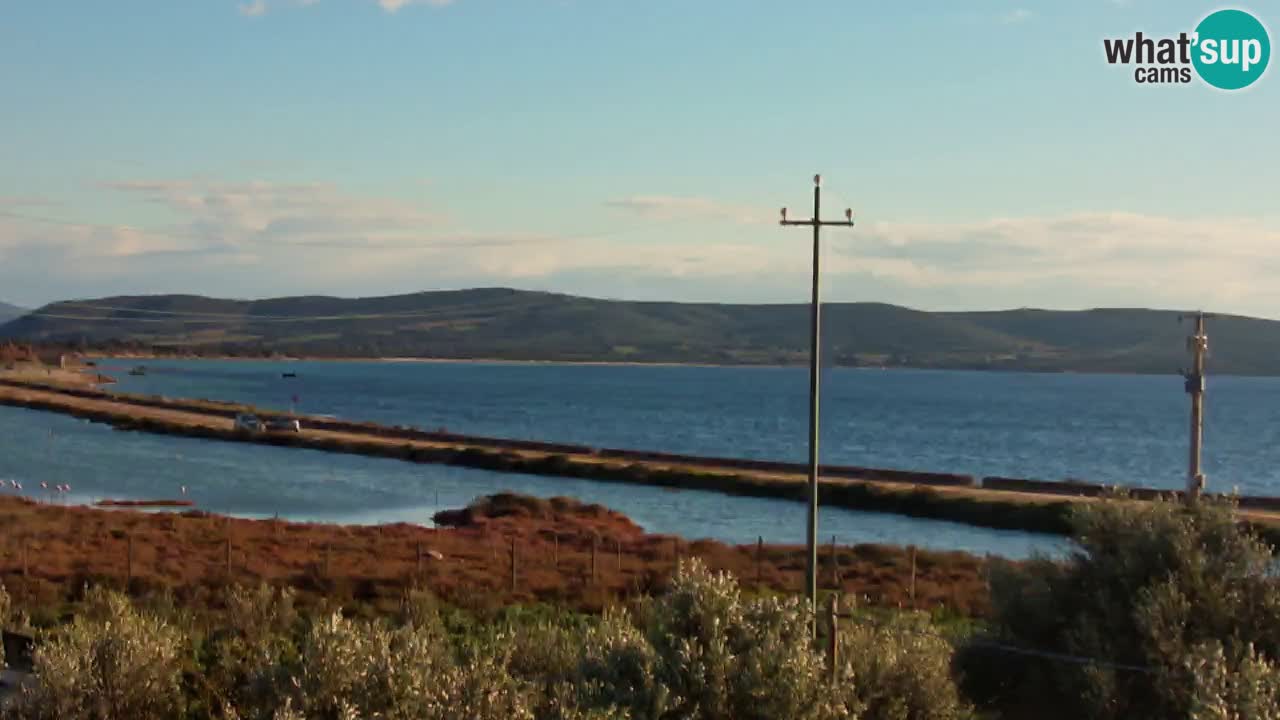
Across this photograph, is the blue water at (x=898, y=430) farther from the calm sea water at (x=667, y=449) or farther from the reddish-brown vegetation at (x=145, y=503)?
the reddish-brown vegetation at (x=145, y=503)

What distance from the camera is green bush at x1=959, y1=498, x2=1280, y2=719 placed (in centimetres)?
1521

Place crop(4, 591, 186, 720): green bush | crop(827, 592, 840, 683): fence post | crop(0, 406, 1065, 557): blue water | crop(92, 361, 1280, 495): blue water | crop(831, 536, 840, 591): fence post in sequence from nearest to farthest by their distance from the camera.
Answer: crop(4, 591, 186, 720): green bush, crop(827, 592, 840, 683): fence post, crop(831, 536, 840, 591): fence post, crop(0, 406, 1065, 557): blue water, crop(92, 361, 1280, 495): blue water

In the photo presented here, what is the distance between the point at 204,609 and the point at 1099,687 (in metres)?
17.8

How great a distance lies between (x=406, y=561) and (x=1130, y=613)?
2430cm

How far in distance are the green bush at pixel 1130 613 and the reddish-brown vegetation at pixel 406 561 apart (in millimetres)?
6740

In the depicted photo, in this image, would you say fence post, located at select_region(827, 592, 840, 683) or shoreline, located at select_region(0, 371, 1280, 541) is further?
shoreline, located at select_region(0, 371, 1280, 541)

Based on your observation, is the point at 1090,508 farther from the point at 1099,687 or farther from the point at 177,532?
the point at 177,532

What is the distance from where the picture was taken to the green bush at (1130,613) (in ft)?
49.9

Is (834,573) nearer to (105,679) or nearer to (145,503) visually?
(105,679)

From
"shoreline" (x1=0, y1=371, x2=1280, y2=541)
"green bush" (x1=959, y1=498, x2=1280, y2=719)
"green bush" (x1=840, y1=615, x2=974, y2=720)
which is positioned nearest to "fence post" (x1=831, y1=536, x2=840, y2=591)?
"shoreline" (x1=0, y1=371, x2=1280, y2=541)

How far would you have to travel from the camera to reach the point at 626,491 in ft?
241

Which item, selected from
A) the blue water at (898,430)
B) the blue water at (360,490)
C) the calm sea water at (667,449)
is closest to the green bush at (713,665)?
the calm sea water at (667,449)

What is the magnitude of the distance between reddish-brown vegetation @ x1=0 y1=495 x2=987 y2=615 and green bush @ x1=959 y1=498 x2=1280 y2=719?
6.74m

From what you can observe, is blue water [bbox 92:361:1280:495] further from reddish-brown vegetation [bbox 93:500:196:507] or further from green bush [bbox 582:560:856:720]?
green bush [bbox 582:560:856:720]
